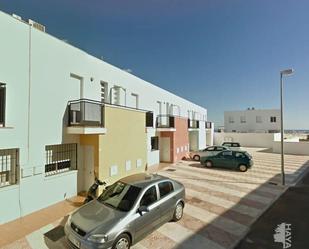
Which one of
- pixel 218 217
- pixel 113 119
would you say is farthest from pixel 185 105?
pixel 218 217

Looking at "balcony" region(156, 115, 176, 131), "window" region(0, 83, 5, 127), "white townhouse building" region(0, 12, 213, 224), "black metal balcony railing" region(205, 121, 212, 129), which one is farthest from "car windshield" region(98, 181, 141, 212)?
"black metal balcony railing" region(205, 121, 212, 129)

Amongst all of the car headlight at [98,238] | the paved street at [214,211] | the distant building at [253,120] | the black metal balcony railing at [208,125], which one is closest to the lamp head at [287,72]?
the paved street at [214,211]

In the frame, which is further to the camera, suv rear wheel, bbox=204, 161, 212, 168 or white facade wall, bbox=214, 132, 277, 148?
white facade wall, bbox=214, 132, 277, 148

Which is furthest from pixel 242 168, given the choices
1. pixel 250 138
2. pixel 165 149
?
pixel 250 138

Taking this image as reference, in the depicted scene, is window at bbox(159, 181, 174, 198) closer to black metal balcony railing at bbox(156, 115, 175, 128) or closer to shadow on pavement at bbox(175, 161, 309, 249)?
shadow on pavement at bbox(175, 161, 309, 249)

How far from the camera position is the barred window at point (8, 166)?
7211 millimetres

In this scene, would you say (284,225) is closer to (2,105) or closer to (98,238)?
(98,238)

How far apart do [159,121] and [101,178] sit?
30.9 ft

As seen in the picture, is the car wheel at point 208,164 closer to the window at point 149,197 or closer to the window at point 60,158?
the window at point 60,158

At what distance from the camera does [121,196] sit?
623 cm

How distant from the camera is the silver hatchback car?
16.5ft

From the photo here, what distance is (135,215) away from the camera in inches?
221

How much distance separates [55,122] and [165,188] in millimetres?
5172

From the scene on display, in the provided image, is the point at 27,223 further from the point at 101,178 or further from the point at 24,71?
the point at 24,71
